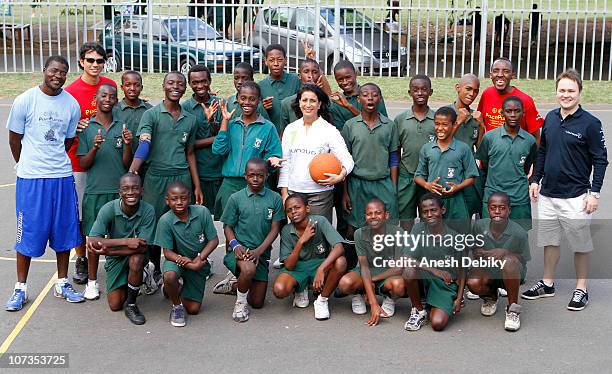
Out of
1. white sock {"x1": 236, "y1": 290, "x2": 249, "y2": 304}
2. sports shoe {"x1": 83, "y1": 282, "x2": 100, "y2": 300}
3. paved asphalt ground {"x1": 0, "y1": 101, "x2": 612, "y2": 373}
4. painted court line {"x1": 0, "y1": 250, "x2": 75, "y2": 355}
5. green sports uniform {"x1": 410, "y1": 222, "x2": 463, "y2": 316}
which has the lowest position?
paved asphalt ground {"x1": 0, "y1": 101, "x2": 612, "y2": 373}

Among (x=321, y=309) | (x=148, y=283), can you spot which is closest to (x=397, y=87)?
(x=148, y=283)

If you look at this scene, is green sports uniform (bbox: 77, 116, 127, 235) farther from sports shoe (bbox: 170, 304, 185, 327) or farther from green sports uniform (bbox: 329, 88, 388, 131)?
green sports uniform (bbox: 329, 88, 388, 131)

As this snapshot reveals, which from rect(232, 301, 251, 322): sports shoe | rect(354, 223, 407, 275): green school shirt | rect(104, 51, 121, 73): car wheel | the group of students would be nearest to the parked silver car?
rect(104, 51, 121, 73): car wheel

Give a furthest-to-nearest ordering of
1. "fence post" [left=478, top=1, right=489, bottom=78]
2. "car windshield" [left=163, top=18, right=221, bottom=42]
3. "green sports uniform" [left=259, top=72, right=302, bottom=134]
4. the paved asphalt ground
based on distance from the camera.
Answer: "car windshield" [left=163, top=18, right=221, bottom=42], "fence post" [left=478, top=1, right=489, bottom=78], "green sports uniform" [left=259, top=72, right=302, bottom=134], the paved asphalt ground

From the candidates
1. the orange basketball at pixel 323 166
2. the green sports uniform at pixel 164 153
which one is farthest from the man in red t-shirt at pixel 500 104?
the green sports uniform at pixel 164 153

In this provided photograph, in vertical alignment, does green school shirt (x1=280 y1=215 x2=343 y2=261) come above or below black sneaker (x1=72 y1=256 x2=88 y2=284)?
above

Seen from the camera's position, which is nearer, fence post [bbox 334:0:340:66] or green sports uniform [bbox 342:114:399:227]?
green sports uniform [bbox 342:114:399:227]

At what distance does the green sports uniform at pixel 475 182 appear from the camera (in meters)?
8.30

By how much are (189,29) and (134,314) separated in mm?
13238

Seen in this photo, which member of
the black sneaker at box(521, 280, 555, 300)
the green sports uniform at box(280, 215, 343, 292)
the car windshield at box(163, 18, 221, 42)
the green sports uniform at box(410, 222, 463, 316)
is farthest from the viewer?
the car windshield at box(163, 18, 221, 42)

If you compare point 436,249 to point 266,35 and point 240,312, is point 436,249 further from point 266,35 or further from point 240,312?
A: point 266,35

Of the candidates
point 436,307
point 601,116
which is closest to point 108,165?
point 436,307

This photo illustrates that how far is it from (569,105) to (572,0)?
26508mm

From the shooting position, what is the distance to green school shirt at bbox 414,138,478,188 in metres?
7.88
